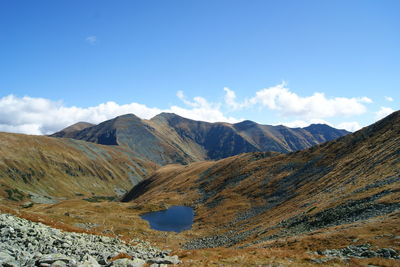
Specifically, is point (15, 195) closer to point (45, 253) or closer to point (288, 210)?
point (288, 210)

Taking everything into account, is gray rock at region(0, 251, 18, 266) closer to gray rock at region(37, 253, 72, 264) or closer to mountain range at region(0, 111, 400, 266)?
gray rock at region(37, 253, 72, 264)

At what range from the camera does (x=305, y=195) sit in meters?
69.2

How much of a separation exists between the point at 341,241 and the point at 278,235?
17.4 m

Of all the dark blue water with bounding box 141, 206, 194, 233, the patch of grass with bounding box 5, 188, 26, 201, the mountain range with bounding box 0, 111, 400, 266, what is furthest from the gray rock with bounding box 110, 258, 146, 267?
the patch of grass with bounding box 5, 188, 26, 201

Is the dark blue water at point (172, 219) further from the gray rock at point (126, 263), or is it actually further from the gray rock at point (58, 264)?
the gray rock at point (58, 264)

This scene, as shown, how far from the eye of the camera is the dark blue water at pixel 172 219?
8612 cm

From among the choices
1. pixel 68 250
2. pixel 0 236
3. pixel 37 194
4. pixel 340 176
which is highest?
pixel 37 194

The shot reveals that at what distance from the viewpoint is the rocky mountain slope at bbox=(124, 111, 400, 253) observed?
3691cm

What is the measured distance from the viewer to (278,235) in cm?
4491

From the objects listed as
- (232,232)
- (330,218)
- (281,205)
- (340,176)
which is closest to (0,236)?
(330,218)

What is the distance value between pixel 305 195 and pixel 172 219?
4679 cm

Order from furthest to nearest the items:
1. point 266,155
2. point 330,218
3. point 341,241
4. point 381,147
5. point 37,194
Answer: point 37,194 → point 266,155 → point 381,147 → point 330,218 → point 341,241

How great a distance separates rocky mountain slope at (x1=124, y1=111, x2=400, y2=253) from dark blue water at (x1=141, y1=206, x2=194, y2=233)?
146 inches

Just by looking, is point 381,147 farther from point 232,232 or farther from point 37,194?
→ point 37,194
